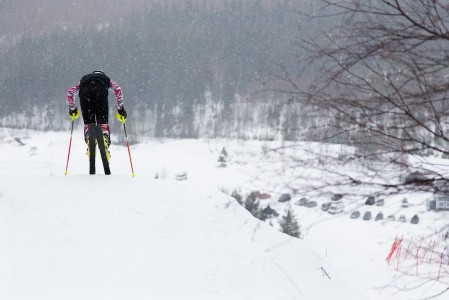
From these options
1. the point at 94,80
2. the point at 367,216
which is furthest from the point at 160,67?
the point at 94,80

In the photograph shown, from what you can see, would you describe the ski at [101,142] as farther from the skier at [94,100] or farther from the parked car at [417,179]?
the parked car at [417,179]

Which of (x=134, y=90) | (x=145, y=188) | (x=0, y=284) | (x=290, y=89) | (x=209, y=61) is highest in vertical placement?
(x=209, y=61)

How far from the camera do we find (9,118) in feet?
395

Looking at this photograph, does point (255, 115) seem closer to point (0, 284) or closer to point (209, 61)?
point (209, 61)

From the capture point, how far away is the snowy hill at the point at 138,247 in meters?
3.86

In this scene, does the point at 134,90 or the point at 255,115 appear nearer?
the point at 255,115

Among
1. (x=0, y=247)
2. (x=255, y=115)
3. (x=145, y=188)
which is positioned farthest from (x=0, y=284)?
(x=255, y=115)

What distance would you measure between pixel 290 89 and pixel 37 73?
5947 inches

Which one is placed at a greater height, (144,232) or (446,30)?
(446,30)

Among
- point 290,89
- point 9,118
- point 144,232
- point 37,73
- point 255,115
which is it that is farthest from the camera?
point 37,73

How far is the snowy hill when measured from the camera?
12.6 feet

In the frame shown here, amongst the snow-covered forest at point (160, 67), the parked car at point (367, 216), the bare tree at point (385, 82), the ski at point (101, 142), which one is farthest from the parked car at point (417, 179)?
the snow-covered forest at point (160, 67)

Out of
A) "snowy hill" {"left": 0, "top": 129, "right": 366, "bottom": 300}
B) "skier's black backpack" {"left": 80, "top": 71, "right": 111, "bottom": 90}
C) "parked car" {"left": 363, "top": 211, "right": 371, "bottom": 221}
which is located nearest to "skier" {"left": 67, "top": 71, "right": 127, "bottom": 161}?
"skier's black backpack" {"left": 80, "top": 71, "right": 111, "bottom": 90}

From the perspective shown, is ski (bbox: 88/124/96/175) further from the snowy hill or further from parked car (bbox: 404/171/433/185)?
parked car (bbox: 404/171/433/185)
